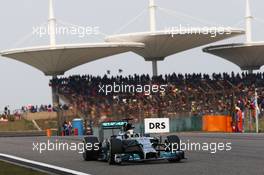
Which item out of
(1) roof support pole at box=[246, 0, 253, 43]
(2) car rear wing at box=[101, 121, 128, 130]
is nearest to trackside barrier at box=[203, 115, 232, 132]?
(2) car rear wing at box=[101, 121, 128, 130]

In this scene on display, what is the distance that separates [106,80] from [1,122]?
13776mm

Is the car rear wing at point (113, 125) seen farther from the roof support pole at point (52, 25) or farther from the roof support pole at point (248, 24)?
the roof support pole at point (248, 24)

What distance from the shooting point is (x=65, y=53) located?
312ft

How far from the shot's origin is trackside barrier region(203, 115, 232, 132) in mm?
42256

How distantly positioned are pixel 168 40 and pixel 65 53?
496 inches

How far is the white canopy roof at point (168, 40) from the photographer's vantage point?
90938 mm

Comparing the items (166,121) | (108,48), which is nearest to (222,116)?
(166,121)

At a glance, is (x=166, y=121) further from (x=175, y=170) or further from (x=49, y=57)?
(x=49, y=57)

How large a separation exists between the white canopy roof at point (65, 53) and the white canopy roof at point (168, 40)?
224 cm

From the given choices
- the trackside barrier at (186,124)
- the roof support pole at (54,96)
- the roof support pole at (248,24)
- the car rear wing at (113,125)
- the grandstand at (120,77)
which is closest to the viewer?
the car rear wing at (113,125)

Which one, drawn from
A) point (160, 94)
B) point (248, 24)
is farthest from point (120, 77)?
point (248, 24)

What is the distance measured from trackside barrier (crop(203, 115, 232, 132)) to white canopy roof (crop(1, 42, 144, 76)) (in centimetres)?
4643

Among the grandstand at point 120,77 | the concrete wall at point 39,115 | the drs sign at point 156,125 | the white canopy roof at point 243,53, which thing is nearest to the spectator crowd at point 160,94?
the grandstand at point 120,77

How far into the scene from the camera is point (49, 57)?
3816 inches
